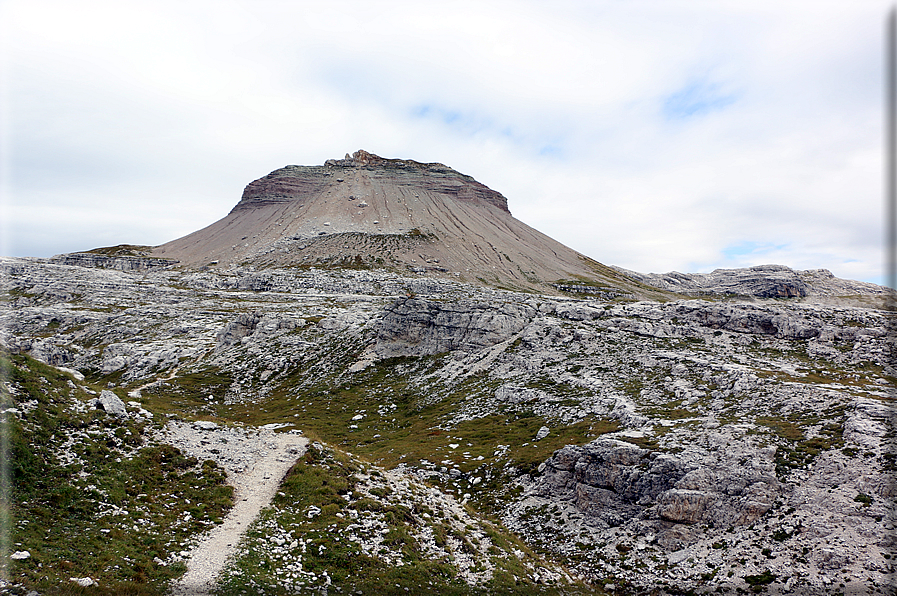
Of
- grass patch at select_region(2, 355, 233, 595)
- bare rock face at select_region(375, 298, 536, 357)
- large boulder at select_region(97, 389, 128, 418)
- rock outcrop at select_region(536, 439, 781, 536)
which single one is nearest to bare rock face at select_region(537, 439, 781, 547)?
rock outcrop at select_region(536, 439, 781, 536)

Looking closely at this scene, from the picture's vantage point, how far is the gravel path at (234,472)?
1783 cm

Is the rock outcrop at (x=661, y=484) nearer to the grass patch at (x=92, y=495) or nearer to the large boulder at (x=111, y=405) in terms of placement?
the grass patch at (x=92, y=495)

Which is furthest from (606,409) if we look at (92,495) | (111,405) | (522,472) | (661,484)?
(111,405)

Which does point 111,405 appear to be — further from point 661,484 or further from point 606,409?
point 606,409

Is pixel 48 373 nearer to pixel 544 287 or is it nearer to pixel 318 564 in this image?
pixel 318 564

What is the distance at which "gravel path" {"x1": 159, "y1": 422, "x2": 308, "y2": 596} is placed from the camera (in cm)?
1783

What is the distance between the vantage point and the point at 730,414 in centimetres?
3231

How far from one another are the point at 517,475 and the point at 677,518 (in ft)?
38.4

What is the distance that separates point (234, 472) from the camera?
89.5 ft

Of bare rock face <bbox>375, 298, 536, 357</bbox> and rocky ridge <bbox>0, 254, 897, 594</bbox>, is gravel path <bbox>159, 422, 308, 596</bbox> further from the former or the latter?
bare rock face <bbox>375, 298, 536, 357</bbox>

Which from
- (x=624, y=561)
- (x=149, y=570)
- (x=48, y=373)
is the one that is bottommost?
(x=624, y=561)

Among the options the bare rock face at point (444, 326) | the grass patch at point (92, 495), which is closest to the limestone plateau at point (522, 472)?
the grass patch at point (92, 495)

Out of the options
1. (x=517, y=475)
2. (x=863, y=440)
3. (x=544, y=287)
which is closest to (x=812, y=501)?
(x=863, y=440)

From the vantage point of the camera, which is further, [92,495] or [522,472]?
[522,472]
